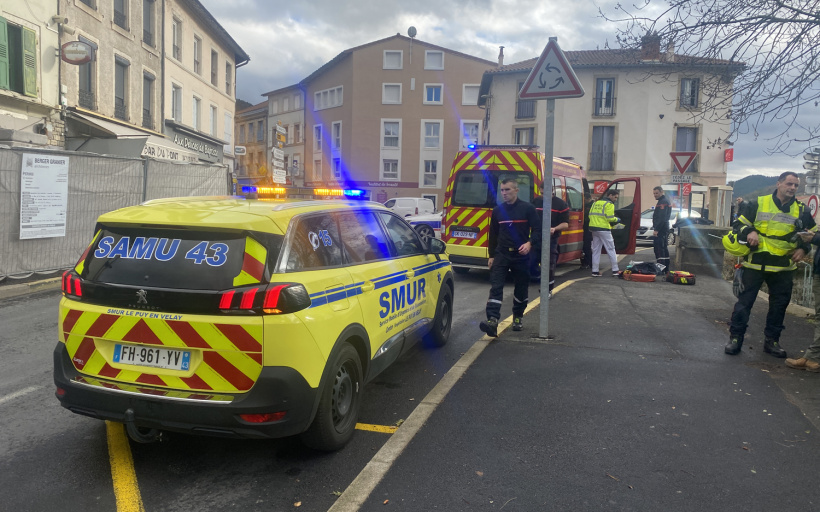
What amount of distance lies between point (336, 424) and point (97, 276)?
1.66m

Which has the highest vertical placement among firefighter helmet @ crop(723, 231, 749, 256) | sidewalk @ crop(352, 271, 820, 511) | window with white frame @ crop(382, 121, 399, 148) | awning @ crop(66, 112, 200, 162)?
window with white frame @ crop(382, 121, 399, 148)

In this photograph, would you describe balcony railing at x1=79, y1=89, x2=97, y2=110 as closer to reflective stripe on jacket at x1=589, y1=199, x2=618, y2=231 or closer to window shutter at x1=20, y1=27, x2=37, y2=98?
window shutter at x1=20, y1=27, x2=37, y2=98

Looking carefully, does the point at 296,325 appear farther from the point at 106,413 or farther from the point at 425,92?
the point at 425,92

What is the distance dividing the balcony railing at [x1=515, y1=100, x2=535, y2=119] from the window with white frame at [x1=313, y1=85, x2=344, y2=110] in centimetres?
1735

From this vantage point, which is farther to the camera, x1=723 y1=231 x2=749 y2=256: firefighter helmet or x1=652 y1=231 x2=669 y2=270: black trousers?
x1=652 y1=231 x2=669 y2=270: black trousers

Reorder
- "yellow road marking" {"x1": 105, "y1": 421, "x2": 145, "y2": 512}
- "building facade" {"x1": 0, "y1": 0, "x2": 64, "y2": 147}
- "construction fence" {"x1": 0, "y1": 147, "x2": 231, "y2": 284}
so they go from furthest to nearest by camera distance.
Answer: "building facade" {"x1": 0, "y1": 0, "x2": 64, "y2": 147} → "construction fence" {"x1": 0, "y1": 147, "x2": 231, "y2": 284} → "yellow road marking" {"x1": 105, "y1": 421, "x2": 145, "y2": 512}

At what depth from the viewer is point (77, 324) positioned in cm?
333

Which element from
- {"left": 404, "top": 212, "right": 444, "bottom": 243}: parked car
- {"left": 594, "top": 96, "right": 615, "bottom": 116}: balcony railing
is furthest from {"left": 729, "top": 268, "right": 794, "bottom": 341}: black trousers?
{"left": 594, "top": 96, "right": 615, "bottom": 116}: balcony railing

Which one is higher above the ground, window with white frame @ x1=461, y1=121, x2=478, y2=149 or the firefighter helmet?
window with white frame @ x1=461, y1=121, x2=478, y2=149

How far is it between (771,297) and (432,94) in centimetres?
4491

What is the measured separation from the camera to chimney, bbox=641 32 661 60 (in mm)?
6809

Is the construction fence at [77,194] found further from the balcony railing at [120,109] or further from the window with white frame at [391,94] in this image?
the window with white frame at [391,94]

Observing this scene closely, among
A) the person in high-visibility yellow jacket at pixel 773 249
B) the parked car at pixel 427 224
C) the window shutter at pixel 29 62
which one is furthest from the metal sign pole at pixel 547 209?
the window shutter at pixel 29 62

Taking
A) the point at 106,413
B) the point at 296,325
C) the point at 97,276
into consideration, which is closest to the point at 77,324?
the point at 97,276
